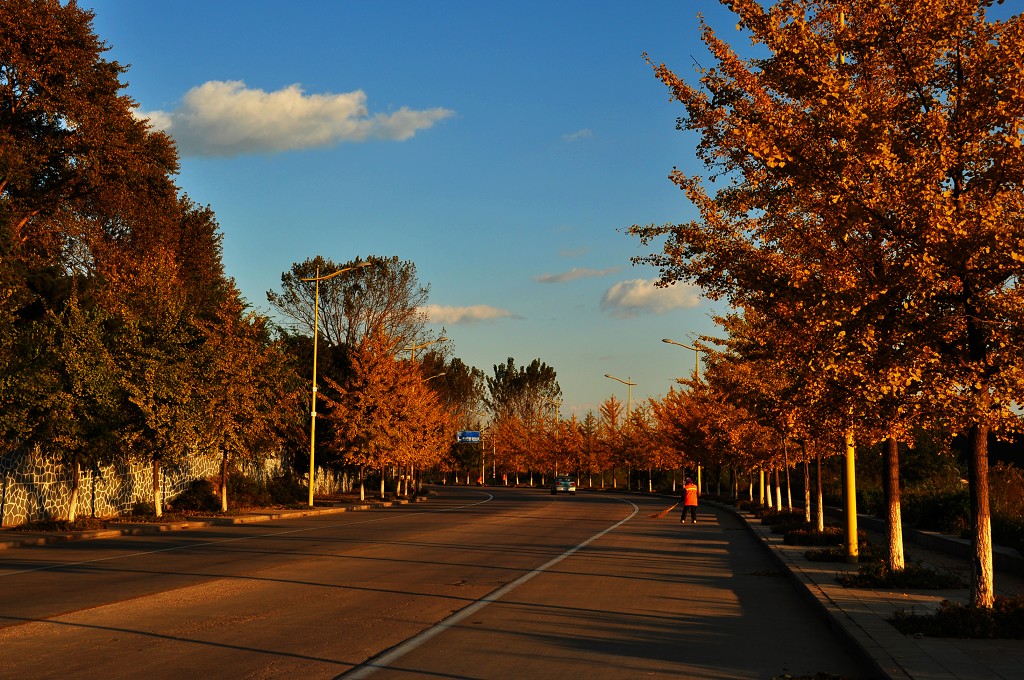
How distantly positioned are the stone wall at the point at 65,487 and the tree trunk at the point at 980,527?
25.2 metres

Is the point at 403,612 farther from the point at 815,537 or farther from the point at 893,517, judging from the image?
the point at 815,537

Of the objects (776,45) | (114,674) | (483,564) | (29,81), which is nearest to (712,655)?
(114,674)

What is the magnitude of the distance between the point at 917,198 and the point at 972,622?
416 cm

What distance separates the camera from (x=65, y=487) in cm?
3138

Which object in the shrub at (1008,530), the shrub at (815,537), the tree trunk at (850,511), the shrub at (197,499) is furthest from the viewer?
the shrub at (197,499)

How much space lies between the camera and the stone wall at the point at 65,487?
2881 cm

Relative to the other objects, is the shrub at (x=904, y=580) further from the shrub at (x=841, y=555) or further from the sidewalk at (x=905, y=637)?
the shrub at (x=841, y=555)

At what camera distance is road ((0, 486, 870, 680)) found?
953 centimetres

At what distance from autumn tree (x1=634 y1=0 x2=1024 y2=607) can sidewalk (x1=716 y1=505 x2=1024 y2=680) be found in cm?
114

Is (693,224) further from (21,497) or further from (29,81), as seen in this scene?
(29,81)

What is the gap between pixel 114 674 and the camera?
29.2ft

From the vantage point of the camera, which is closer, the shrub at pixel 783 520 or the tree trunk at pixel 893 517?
the tree trunk at pixel 893 517

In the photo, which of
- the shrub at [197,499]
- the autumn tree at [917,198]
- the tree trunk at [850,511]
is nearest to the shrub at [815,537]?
the tree trunk at [850,511]

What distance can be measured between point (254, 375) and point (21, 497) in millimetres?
9733
